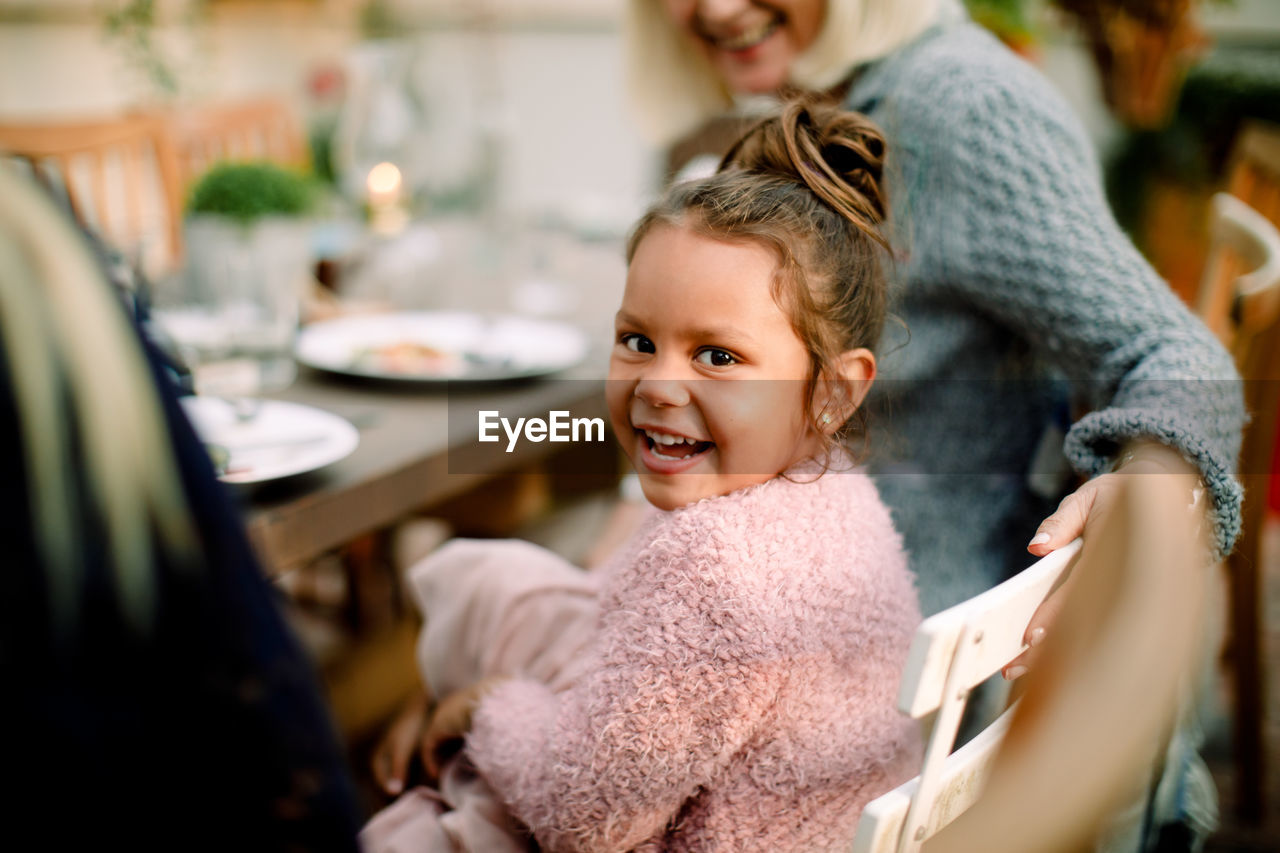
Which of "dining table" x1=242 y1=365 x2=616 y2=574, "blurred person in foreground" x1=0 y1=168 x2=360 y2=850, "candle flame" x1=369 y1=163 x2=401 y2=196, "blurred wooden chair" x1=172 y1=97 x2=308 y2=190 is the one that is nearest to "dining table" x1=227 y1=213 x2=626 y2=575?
"dining table" x1=242 y1=365 x2=616 y2=574

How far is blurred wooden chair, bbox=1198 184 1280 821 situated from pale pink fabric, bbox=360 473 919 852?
303 mm

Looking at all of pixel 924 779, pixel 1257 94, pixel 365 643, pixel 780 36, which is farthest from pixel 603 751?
pixel 1257 94

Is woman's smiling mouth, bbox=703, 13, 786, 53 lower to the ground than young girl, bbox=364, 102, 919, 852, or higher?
higher

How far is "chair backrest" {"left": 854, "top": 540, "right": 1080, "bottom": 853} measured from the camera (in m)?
0.43

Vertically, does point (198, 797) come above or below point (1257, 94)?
below

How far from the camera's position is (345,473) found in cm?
86

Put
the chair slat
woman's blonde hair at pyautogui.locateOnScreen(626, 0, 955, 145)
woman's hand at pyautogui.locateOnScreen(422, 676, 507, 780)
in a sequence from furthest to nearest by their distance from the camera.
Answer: woman's blonde hair at pyautogui.locateOnScreen(626, 0, 955, 145) < woman's hand at pyautogui.locateOnScreen(422, 676, 507, 780) < the chair slat

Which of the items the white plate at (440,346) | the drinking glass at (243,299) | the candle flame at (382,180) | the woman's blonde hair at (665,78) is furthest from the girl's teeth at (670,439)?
the candle flame at (382,180)

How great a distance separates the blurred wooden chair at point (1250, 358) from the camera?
3.22ft

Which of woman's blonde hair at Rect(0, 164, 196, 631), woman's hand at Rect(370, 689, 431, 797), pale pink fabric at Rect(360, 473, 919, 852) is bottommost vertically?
woman's hand at Rect(370, 689, 431, 797)

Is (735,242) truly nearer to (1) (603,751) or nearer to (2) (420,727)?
(1) (603,751)

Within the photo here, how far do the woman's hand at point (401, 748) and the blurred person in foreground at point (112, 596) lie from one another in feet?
1.85

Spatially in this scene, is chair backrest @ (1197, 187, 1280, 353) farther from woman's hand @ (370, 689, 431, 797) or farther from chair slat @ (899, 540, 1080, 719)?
woman's hand @ (370, 689, 431, 797)

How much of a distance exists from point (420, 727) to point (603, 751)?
335 millimetres
